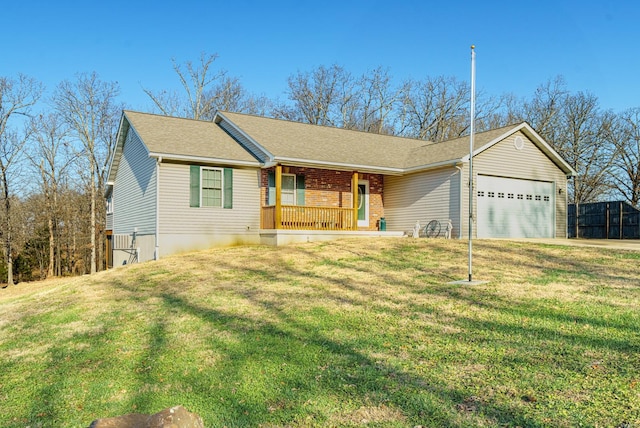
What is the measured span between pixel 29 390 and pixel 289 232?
10458mm

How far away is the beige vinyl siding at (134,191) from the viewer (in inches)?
586

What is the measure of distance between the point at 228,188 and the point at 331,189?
3.92m

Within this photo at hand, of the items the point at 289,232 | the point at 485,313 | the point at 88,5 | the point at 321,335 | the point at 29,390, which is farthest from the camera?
the point at 88,5

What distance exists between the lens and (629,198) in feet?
103

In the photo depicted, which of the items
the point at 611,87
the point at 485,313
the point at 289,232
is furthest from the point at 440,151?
the point at 611,87

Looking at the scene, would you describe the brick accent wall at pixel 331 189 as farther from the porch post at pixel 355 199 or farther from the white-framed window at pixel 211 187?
the white-framed window at pixel 211 187

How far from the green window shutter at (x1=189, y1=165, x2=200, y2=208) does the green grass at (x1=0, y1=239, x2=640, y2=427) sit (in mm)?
5475

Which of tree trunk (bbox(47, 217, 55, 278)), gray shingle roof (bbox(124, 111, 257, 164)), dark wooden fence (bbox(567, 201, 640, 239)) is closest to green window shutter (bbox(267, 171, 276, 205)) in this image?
gray shingle roof (bbox(124, 111, 257, 164))

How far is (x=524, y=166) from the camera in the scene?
16859 millimetres

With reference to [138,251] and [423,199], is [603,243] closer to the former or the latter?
[423,199]

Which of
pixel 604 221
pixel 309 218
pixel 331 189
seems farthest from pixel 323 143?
pixel 604 221

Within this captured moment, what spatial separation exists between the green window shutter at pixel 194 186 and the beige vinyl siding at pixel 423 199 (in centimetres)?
737

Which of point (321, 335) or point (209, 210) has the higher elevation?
point (209, 210)

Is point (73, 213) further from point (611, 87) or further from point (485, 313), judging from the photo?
point (611, 87)
